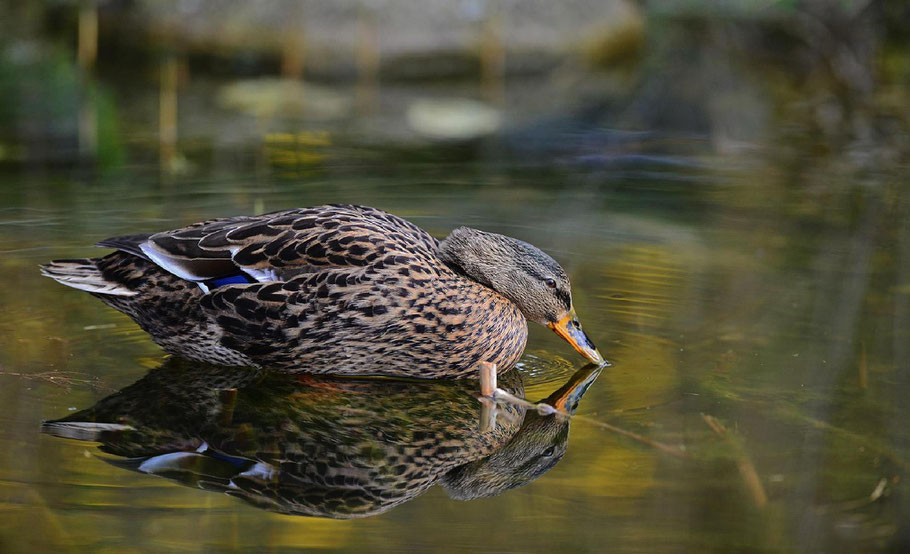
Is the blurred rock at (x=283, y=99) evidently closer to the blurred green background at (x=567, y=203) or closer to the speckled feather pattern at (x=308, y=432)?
the blurred green background at (x=567, y=203)

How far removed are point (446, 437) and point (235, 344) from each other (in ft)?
3.42

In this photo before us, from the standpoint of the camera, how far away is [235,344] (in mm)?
5020

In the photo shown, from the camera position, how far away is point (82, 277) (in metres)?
5.17

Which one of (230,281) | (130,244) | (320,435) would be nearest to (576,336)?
(320,435)

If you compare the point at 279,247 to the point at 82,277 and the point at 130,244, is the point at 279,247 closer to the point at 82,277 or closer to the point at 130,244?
the point at 130,244

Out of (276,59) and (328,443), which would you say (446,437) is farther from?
(276,59)

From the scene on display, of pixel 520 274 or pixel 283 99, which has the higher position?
pixel 283 99

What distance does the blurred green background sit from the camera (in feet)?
12.8

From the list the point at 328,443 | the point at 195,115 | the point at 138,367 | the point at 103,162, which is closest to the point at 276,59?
the point at 195,115

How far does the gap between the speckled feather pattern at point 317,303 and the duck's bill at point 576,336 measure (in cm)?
22

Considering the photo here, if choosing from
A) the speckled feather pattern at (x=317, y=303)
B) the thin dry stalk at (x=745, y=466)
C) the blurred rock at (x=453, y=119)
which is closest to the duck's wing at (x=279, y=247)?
the speckled feather pattern at (x=317, y=303)

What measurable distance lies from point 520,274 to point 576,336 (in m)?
0.36

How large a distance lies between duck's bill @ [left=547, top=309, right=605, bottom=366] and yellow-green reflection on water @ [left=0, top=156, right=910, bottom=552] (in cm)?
9

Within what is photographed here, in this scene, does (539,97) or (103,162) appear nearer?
(103,162)
